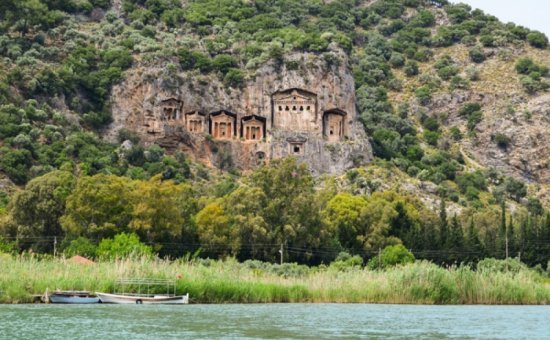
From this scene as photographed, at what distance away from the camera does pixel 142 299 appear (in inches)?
2788

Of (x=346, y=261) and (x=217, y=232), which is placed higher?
(x=217, y=232)

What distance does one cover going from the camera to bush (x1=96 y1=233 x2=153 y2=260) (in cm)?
8738

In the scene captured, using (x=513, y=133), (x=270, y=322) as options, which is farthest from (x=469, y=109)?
(x=270, y=322)

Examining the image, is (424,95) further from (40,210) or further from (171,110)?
(40,210)

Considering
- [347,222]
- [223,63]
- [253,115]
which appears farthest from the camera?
[223,63]

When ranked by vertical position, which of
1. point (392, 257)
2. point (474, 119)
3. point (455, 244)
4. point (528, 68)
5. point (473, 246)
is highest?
point (528, 68)

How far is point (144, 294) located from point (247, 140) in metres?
87.1

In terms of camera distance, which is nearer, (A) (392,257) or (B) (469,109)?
(A) (392,257)

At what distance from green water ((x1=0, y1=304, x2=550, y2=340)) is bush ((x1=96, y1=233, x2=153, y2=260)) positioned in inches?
720

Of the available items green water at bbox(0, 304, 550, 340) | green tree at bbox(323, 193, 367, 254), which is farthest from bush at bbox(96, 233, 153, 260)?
green tree at bbox(323, 193, 367, 254)

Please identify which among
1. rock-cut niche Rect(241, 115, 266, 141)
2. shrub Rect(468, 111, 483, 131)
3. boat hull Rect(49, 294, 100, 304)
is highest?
shrub Rect(468, 111, 483, 131)

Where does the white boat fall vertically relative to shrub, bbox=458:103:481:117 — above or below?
below

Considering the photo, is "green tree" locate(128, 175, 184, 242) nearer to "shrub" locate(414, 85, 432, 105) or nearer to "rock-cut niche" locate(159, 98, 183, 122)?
"rock-cut niche" locate(159, 98, 183, 122)

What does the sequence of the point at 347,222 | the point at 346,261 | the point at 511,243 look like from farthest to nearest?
the point at 347,222
the point at 511,243
the point at 346,261
